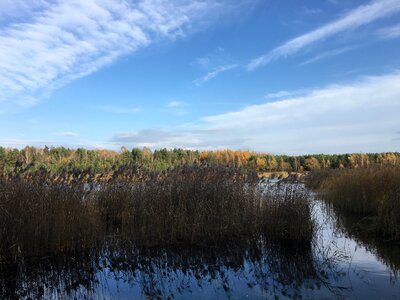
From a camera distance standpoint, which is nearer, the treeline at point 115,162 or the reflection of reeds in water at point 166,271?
the reflection of reeds in water at point 166,271

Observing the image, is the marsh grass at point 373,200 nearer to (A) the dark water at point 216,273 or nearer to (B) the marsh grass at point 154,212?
(A) the dark water at point 216,273

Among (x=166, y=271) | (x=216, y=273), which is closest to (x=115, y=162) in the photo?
(x=166, y=271)

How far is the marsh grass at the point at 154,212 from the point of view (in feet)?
24.3

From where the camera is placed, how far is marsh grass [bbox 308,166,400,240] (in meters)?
9.12

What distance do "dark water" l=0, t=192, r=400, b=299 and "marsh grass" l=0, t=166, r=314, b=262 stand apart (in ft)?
1.37

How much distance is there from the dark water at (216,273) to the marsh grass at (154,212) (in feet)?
1.37

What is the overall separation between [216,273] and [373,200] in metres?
7.61

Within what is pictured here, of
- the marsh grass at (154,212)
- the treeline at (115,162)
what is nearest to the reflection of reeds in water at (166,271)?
the marsh grass at (154,212)

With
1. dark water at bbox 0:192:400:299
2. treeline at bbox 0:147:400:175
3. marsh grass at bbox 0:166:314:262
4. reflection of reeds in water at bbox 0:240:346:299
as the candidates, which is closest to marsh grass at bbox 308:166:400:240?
dark water at bbox 0:192:400:299

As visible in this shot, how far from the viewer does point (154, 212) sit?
8.91 m

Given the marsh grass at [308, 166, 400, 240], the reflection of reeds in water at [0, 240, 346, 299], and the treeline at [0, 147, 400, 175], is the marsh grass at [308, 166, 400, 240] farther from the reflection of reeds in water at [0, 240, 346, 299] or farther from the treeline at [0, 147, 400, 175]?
the reflection of reeds in water at [0, 240, 346, 299]

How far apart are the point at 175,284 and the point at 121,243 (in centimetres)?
239

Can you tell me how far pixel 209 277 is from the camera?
6551 mm

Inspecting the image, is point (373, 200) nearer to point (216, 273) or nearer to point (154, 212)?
point (154, 212)
